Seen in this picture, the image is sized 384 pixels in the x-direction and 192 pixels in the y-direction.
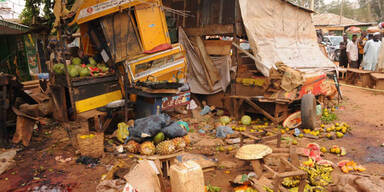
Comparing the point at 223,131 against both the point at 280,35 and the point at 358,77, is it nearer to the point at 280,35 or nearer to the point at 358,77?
the point at 280,35

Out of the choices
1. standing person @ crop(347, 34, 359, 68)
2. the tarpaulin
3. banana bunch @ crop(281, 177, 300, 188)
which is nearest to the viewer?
banana bunch @ crop(281, 177, 300, 188)

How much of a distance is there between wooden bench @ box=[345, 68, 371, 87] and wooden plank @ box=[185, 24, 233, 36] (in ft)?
25.1

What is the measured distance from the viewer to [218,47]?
28.9ft

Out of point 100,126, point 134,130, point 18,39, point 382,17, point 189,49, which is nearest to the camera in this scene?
point 134,130

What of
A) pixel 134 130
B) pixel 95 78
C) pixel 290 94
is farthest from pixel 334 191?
pixel 95 78

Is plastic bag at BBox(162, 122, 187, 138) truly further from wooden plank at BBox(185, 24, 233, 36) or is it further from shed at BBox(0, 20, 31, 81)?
shed at BBox(0, 20, 31, 81)

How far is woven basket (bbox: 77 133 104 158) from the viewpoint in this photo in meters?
5.62

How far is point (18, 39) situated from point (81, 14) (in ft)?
28.4

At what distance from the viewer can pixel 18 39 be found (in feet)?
44.9

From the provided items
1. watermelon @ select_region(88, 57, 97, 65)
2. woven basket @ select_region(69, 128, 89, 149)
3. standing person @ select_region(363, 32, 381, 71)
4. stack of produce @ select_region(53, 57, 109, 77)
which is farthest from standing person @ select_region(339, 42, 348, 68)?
woven basket @ select_region(69, 128, 89, 149)

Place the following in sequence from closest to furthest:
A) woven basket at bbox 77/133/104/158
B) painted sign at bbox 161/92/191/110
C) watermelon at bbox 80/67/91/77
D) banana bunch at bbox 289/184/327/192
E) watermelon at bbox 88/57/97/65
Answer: banana bunch at bbox 289/184/327/192 → woven basket at bbox 77/133/104/158 → watermelon at bbox 80/67/91/77 → painted sign at bbox 161/92/191/110 → watermelon at bbox 88/57/97/65

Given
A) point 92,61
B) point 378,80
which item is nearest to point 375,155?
point 92,61

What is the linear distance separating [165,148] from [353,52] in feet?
45.3

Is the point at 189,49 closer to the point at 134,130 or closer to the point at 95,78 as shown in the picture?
the point at 95,78
